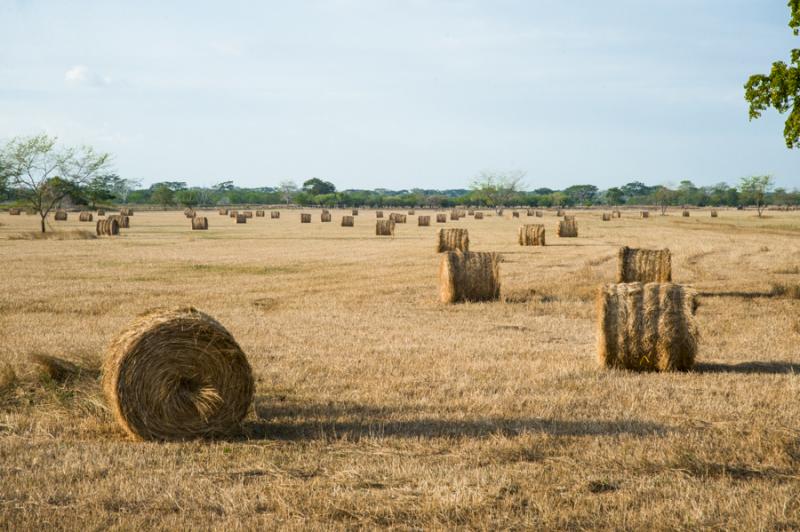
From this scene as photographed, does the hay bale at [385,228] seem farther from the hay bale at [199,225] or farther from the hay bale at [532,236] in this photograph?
the hay bale at [199,225]

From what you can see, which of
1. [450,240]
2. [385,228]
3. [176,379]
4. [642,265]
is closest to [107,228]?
[385,228]

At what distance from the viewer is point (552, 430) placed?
8.03 meters

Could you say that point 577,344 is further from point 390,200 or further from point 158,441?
point 390,200

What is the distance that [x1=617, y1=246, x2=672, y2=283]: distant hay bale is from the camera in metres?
18.7

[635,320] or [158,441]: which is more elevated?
[635,320]

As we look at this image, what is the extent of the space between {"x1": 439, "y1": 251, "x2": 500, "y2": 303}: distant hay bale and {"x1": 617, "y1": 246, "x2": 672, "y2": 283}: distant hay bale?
333 centimetres

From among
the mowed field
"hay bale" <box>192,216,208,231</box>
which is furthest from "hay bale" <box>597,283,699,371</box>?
"hay bale" <box>192,216,208,231</box>

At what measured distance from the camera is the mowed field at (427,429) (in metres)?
6.07

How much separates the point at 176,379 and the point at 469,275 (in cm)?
1022

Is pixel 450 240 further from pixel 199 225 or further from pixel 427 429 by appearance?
pixel 199 225

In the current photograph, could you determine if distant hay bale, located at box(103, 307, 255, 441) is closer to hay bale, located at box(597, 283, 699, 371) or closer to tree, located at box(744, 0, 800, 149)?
hay bale, located at box(597, 283, 699, 371)

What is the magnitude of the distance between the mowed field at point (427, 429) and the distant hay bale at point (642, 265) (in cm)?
166

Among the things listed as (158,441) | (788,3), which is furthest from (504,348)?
(788,3)

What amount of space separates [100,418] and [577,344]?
7.68 metres
